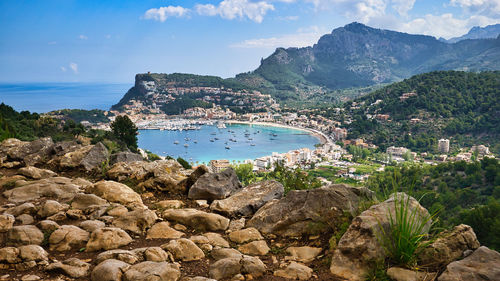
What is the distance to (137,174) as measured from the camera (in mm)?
5996

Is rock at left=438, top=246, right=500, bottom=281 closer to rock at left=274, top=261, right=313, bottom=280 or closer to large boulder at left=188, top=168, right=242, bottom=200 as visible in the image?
rock at left=274, top=261, right=313, bottom=280

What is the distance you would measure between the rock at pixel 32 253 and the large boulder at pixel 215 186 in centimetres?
240

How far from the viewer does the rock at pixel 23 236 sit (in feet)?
10.4

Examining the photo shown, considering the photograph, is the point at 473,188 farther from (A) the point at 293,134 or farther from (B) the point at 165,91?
(B) the point at 165,91

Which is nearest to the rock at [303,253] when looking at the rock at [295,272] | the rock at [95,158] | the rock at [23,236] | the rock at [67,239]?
the rock at [295,272]

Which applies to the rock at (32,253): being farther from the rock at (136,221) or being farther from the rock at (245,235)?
the rock at (245,235)

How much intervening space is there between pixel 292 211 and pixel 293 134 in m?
73.5

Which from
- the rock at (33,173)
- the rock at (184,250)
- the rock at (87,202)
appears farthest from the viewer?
the rock at (33,173)

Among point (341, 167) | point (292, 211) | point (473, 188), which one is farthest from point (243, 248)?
point (341, 167)

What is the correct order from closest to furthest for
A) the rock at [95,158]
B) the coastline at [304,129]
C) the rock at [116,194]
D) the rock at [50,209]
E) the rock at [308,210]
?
1. the rock at [308,210]
2. the rock at [50,209]
3. the rock at [116,194]
4. the rock at [95,158]
5. the coastline at [304,129]

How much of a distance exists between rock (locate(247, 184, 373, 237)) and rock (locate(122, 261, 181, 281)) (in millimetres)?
1408

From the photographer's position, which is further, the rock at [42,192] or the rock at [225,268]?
the rock at [42,192]

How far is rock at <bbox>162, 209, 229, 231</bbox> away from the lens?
12.6ft

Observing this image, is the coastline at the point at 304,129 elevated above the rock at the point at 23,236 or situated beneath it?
situated beneath
